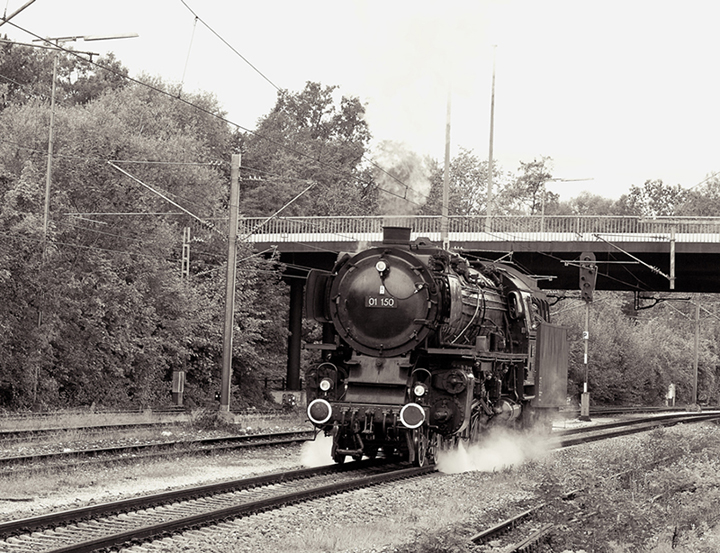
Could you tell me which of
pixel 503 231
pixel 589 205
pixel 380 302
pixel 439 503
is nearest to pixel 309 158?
pixel 503 231

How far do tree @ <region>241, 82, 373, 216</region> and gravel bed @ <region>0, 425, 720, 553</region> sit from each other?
25017 millimetres

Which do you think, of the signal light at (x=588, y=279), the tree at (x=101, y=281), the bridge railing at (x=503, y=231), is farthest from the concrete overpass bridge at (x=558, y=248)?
the tree at (x=101, y=281)

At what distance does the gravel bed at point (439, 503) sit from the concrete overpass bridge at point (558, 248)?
16.2 metres

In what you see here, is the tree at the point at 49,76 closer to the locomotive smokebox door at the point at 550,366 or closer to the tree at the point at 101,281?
the tree at the point at 101,281

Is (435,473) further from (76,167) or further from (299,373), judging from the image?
(299,373)

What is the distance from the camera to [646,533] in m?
9.85

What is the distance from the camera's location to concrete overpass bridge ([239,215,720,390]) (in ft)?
110

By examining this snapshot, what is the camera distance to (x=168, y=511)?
10.5m

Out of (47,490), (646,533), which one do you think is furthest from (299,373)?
(646,533)

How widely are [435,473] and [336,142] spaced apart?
44.8 metres

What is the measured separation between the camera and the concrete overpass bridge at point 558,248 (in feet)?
110

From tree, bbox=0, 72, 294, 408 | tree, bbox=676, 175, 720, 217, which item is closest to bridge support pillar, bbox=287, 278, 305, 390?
tree, bbox=0, 72, 294, 408

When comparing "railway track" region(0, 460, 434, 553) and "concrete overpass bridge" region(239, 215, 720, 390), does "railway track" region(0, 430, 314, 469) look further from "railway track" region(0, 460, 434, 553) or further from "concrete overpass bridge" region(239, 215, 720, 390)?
"concrete overpass bridge" region(239, 215, 720, 390)

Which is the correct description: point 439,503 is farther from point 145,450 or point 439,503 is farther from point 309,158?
point 309,158
